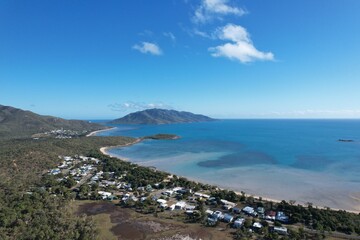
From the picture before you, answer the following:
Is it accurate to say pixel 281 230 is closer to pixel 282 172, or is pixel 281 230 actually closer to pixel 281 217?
pixel 281 217

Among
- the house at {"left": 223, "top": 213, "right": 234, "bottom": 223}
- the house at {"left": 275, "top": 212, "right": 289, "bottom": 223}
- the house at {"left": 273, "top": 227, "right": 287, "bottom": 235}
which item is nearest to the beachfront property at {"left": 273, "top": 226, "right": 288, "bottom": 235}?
the house at {"left": 273, "top": 227, "right": 287, "bottom": 235}

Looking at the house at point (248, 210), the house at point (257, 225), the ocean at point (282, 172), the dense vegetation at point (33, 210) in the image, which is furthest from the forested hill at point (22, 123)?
the house at point (257, 225)

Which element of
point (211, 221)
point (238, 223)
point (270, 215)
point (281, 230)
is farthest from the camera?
point (270, 215)

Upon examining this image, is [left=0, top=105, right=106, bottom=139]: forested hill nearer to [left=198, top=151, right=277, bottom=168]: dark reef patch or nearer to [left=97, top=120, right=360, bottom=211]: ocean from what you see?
[left=97, top=120, right=360, bottom=211]: ocean

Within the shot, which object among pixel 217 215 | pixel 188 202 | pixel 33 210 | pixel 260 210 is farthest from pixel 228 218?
pixel 33 210

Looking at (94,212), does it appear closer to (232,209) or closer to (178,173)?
(232,209)

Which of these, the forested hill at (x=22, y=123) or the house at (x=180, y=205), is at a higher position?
the forested hill at (x=22, y=123)

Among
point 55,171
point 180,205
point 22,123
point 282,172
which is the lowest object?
point 282,172

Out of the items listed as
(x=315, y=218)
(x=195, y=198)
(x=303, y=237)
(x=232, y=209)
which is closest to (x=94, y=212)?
(x=195, y=198)

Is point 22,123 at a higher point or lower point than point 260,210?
higher

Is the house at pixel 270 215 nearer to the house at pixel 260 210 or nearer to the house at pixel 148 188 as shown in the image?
the house at pixel 260 210
